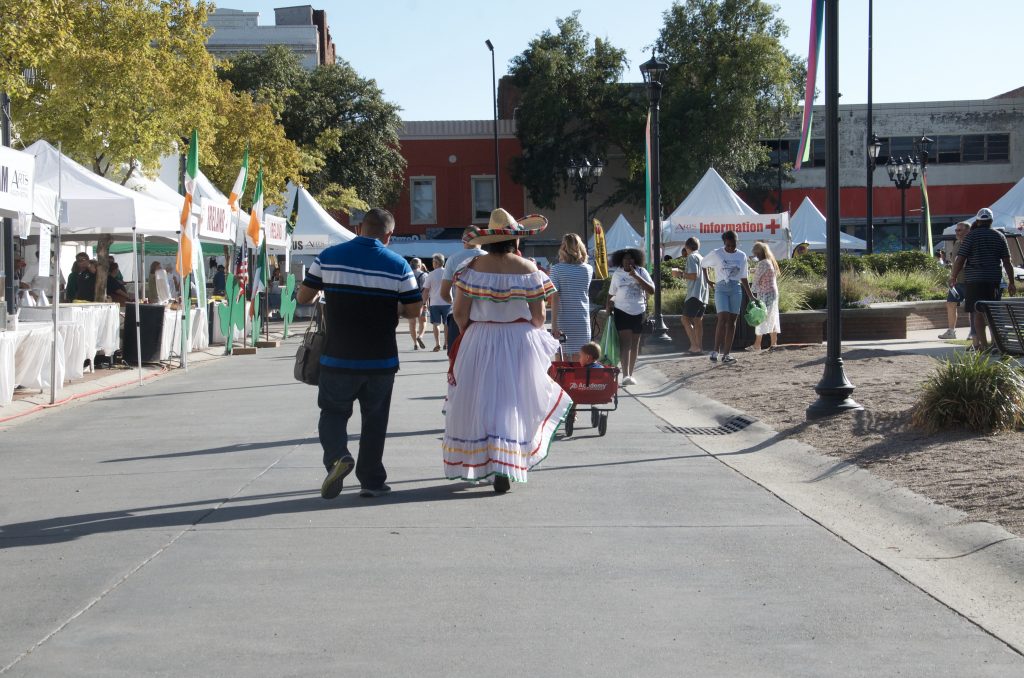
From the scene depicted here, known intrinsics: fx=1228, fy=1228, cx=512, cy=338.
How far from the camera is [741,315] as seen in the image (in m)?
19.0

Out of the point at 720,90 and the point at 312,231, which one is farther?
the point at 720,90

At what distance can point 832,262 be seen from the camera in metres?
10.9

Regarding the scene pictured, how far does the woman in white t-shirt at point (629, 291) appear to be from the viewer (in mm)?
12938

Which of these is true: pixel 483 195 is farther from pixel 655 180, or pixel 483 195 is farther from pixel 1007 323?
pixel 1007 323

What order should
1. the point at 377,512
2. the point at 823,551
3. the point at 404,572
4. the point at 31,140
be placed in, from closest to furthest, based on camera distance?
the point at 404,572 → the point at 823,551 → the point at 377,512 → the point at 31,140

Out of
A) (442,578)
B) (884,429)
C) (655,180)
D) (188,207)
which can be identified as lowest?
(442,578)

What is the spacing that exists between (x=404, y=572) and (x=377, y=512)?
1.52 metres

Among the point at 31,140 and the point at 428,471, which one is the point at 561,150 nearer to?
the point at 31,140

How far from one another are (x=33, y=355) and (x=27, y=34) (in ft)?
16.3

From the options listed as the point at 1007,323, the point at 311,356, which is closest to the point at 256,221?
the point at 1007,323

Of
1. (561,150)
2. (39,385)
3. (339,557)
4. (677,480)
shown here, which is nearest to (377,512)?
(339,557)

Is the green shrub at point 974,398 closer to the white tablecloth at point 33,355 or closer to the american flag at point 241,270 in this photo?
the white tablecloth at point 33,355

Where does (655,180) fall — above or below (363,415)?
above

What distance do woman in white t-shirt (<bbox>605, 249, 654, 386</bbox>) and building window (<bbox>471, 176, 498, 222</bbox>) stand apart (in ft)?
147
